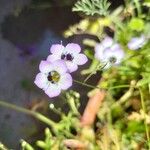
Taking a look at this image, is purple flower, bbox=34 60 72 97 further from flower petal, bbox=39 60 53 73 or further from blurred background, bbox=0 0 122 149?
blurred background, bbox=0 0 122 149

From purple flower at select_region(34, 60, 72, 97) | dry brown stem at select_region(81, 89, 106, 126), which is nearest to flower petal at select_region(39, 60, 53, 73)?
purple flower at select_region(34, 60, 72, 97)

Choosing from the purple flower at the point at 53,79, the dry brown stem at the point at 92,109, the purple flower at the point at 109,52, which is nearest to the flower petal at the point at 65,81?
the purple flower at the point at 53,79

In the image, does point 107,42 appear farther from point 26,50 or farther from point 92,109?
point 26,50

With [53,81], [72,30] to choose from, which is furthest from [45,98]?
[53,81]

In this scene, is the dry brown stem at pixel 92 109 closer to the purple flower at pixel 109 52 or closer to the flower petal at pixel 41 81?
the purple flower at pixel 109 52

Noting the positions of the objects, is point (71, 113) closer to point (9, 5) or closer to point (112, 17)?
point (112, 17)

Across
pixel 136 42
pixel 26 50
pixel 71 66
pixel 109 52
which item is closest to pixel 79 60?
pixel 71 66
